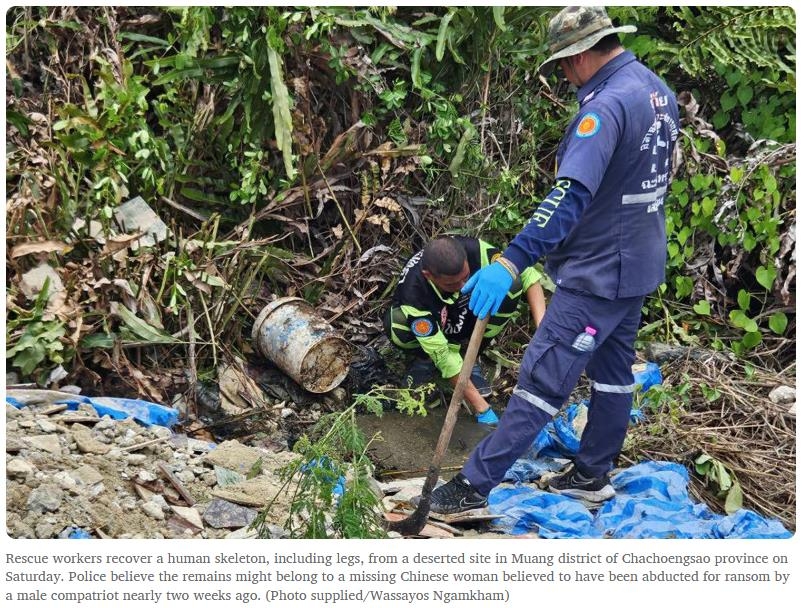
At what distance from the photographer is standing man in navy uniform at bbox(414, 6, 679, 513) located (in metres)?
3.13

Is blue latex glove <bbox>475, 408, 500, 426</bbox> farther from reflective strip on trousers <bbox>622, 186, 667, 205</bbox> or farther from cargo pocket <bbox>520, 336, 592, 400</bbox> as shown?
reflective strip on trousers <bbox>622, 186, 667, 205</bbox>

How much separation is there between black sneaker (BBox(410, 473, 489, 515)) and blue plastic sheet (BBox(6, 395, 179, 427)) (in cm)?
138

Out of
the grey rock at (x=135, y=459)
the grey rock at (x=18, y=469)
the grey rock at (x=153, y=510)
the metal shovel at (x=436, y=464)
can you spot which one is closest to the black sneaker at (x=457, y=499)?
the metal shovel at (x=436, y=464)

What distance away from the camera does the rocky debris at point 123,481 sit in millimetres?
2996

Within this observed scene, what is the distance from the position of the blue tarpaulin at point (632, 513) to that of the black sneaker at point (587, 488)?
0.05 m

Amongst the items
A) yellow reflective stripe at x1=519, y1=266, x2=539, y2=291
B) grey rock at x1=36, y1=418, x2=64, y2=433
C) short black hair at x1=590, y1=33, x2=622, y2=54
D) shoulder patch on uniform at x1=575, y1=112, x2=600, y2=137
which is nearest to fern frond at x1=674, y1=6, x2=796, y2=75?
yellow reflective stripe at x1=519, y1=266, x2=539, y2=291

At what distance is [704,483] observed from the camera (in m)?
3.88

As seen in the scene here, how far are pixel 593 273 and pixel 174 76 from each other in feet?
8.89

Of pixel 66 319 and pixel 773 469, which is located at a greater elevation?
pixel 66 319

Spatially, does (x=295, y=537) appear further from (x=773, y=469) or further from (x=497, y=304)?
(x=773, y=469)

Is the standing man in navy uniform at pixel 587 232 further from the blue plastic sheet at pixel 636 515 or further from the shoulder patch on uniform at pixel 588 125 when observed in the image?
the blue plastic sheet at pixel 636 515

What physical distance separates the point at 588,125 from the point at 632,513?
1.68 m
